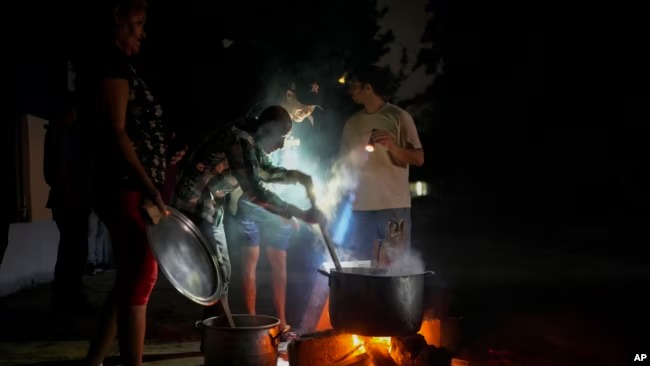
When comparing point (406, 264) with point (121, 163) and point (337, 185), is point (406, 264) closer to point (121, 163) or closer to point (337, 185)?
point (337, 185)

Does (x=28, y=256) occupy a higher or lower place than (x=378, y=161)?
lower

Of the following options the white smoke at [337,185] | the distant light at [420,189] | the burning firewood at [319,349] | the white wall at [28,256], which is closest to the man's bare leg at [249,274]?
the white smoke at [337,185]

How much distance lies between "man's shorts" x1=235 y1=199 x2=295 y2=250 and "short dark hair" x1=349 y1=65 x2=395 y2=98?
5.12ft

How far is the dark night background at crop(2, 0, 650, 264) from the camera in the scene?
9.70 metres

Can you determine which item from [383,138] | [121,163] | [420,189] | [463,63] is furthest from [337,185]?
[420,189]

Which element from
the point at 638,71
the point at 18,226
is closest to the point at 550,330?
the point at 18,226

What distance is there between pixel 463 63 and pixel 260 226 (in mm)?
24740

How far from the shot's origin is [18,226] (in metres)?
8.66

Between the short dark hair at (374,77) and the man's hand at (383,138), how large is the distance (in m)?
0.63

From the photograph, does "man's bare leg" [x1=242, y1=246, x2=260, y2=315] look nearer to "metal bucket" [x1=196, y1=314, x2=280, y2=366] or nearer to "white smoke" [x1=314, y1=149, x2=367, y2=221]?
"white smoke" [x1=314, y1=149, x2=367, y2=221]

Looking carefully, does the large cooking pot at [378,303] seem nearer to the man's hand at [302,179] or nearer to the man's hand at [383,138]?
the man's hand at [302,179]

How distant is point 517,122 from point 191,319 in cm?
3125

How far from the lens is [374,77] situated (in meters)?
5.80

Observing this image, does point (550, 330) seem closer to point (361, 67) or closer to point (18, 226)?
point (361, 67)
